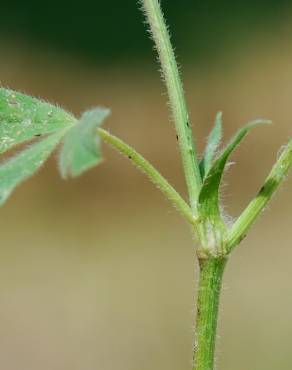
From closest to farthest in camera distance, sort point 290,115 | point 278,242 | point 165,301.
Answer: point 165,301, point 278,242, point 290,115

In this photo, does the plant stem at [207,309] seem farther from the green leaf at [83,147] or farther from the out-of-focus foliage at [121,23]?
the out-of-focus foliage at [121,23]

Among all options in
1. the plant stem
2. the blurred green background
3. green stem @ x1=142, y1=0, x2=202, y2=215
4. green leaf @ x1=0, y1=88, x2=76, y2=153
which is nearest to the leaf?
green leaf @ x1=0, y1=88, x2=76, y2=153

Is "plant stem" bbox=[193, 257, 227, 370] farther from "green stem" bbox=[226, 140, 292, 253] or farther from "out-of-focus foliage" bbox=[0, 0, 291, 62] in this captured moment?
"out-of-focus foliage" bbox=[0, 0, 291, 62]

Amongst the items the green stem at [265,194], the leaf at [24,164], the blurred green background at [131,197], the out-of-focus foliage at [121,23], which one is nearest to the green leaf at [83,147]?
the leaf at [24,164]

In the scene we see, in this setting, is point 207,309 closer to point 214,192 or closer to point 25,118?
point 214,192

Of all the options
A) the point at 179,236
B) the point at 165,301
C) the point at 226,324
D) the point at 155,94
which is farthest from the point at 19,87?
the point at 226,324

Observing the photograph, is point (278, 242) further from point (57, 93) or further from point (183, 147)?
point (183, 147)

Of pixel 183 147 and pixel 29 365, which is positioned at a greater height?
pixel 183 147
